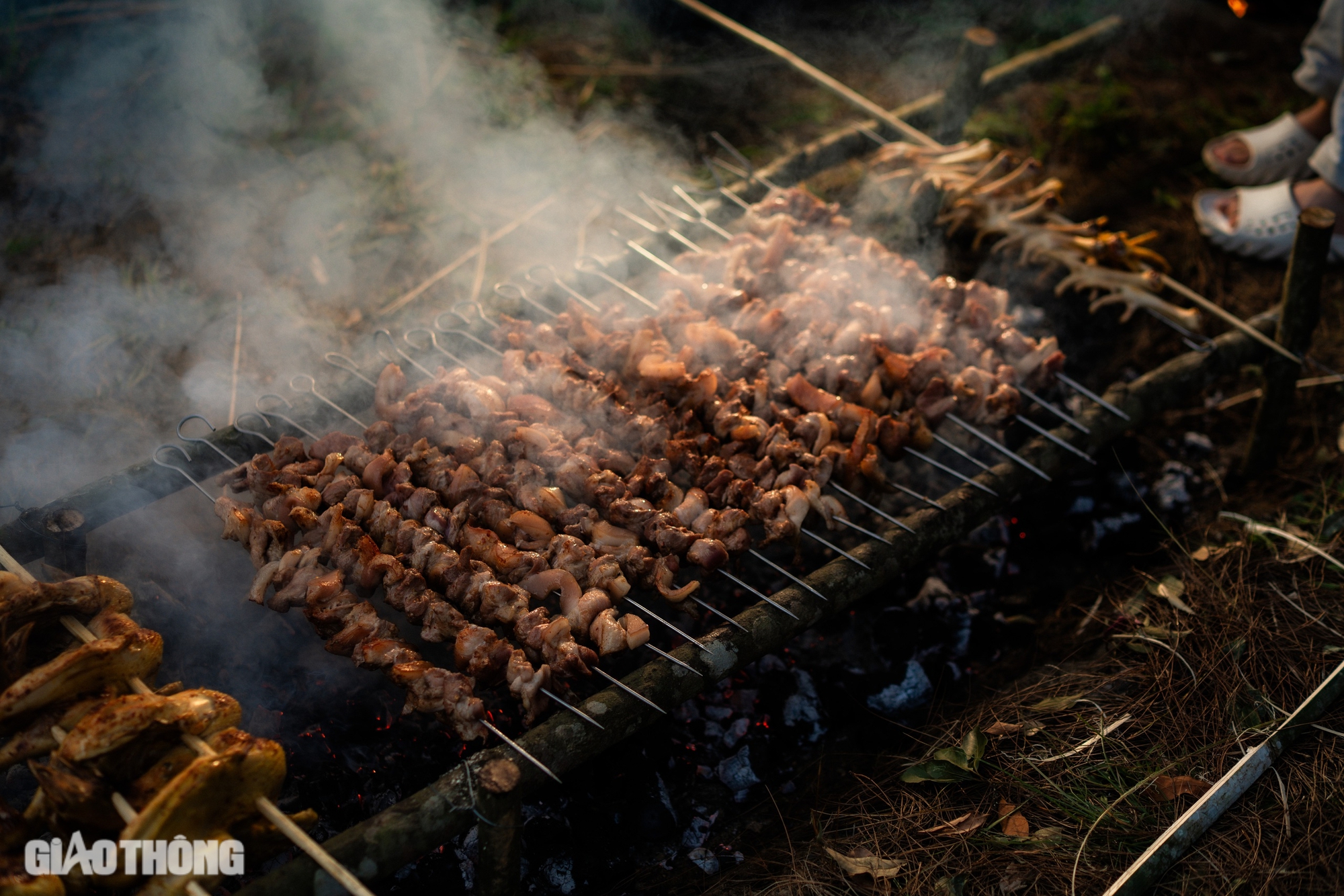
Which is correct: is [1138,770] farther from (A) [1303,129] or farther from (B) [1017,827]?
(A) [1303,129]

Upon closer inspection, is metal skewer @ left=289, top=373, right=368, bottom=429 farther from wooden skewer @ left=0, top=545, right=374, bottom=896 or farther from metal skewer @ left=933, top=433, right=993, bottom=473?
metal skewer @ left=933, top=433, right=993, bottom=473

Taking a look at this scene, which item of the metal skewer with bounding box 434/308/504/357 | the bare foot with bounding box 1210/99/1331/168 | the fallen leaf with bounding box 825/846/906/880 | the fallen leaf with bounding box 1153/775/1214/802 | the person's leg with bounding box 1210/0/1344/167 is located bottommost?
the fallen leaf with bounding box 825/846/906/880

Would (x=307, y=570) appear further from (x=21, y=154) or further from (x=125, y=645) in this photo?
(x=21, y=154)

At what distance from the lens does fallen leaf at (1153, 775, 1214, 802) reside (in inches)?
134

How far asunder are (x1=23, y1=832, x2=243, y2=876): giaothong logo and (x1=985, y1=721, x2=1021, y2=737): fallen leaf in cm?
312

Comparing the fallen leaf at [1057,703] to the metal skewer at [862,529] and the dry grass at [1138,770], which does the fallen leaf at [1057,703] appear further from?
the metal skewer at [862,529]

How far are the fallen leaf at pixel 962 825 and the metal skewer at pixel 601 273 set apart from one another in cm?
304

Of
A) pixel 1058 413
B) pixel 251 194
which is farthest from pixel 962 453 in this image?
pixel 251 194

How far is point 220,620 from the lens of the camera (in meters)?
3.83

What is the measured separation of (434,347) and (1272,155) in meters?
7.52

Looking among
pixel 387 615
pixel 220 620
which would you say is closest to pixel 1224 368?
pixel 387 615

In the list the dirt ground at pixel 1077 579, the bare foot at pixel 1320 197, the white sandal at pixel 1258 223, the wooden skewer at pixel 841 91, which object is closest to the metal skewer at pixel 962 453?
the dirt ground at pixel 1077 579

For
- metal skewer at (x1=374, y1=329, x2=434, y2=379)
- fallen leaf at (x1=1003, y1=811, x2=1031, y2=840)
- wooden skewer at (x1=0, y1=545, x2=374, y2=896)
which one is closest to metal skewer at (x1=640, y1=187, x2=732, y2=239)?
metal skewer at (x1=374, y1=329, x2=434, y2=379)

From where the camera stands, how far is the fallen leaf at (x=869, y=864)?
3.29 meters
